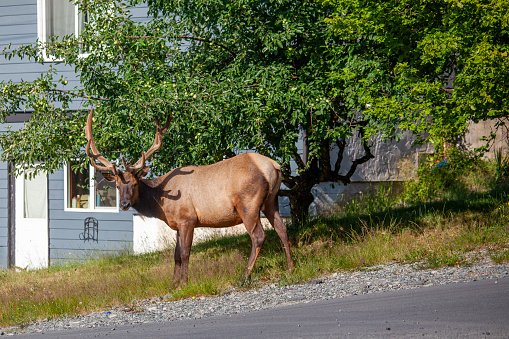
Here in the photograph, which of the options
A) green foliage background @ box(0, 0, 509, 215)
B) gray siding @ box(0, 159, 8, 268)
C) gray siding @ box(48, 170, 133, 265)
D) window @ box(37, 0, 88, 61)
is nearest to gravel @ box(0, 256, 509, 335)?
green foliage background @ box(0, 0, 509, 215)

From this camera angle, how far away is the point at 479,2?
313 inches

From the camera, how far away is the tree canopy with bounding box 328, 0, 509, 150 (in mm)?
7934

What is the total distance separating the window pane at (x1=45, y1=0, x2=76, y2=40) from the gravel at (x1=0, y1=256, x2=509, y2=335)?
8935 millimetres

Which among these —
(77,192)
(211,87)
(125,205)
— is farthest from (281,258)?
(77,192)

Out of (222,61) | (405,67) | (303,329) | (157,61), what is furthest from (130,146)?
(303,329)

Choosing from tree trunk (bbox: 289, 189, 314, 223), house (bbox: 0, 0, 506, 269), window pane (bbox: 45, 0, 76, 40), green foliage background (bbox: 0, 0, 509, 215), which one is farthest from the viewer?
window pane (bbox: 45, 0, 76, 40)

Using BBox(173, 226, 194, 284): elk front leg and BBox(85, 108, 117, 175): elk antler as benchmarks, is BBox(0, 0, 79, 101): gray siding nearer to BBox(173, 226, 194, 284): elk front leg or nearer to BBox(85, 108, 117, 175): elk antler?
BBox(85, 108, 117, 175): elk antler

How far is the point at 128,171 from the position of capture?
29.2 ft

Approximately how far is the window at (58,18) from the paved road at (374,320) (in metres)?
9.84

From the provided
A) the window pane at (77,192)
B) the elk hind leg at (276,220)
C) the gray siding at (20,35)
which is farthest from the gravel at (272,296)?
the gray siding at (20,35)

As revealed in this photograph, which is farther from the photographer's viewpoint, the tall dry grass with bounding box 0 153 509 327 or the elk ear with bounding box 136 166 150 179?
the elk ear with bounding box 136 166 150 179

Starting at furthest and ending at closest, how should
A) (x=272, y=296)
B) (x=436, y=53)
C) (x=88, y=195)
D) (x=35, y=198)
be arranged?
(x=35, y=198) → (x=88, y=195) → (x=436, y=53) → (x=272, y=296)

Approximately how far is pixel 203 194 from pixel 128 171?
1.14m

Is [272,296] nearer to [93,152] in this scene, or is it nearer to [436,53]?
[93,152]
